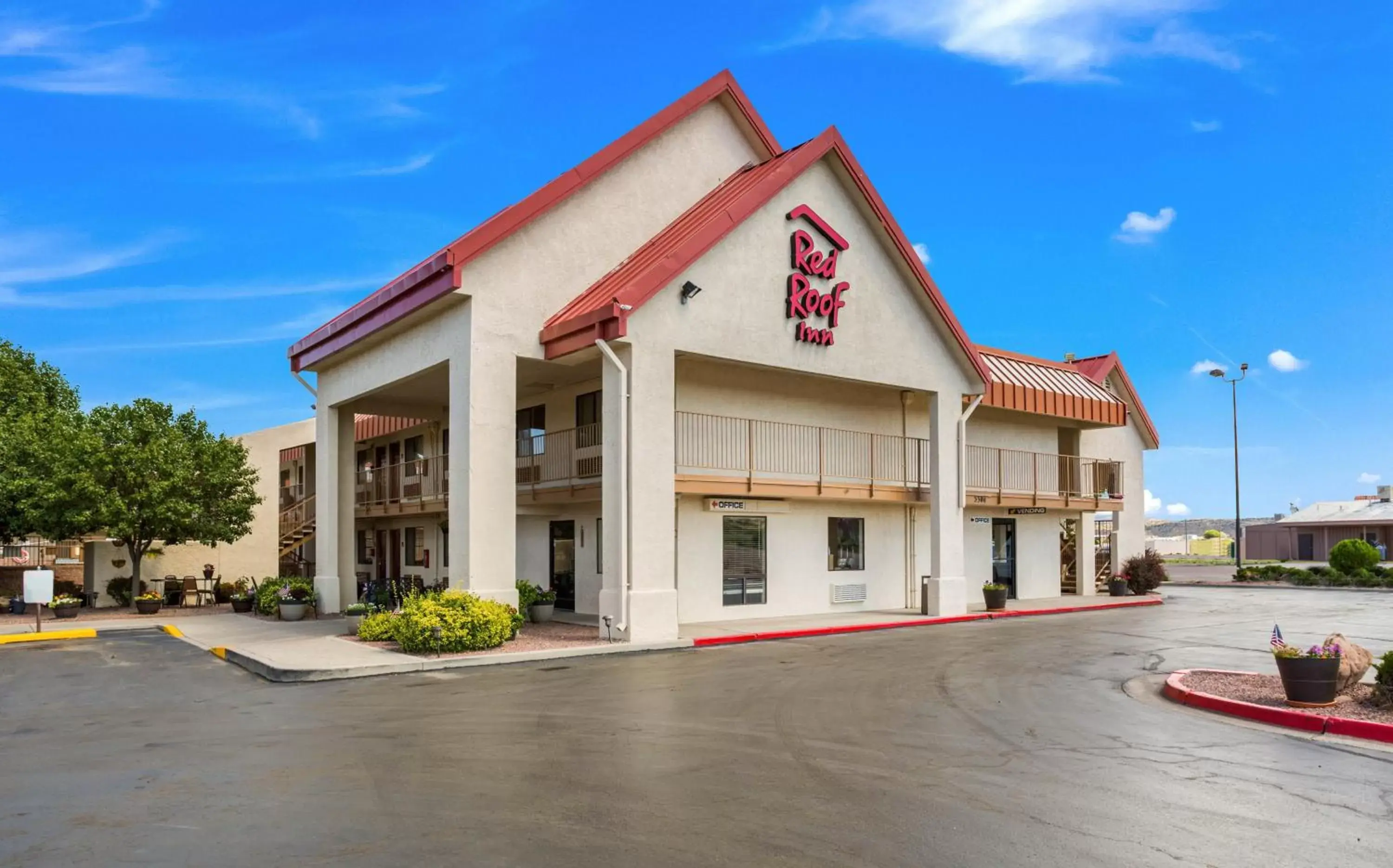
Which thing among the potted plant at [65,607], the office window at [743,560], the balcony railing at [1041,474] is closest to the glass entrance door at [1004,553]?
the balcony railing at [1041,474]

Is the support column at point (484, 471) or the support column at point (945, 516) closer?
the support column at point (484, 471)

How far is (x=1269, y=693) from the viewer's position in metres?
11.7

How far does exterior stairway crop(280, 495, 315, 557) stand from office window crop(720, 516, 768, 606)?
1854 centimetres

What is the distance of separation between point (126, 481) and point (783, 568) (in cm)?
1760

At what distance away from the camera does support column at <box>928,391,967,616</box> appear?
23.5m

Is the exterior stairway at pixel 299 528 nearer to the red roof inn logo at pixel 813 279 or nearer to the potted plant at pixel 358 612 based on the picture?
the potted plant at pixel 358 612

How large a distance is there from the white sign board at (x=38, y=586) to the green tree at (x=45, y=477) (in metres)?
5.26

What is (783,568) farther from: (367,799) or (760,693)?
Answer: (367,799)

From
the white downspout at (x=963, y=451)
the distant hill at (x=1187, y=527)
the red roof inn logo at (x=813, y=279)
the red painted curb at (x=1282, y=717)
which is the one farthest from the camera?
the distant hill at (x=1187, y=527)

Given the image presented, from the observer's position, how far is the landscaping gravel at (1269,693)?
406 inches

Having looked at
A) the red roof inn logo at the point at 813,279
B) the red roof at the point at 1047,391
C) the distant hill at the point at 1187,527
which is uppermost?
the red roof inn logo at the point at 813,279

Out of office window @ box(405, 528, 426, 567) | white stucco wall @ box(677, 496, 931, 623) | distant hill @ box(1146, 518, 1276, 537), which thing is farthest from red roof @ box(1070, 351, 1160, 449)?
distant hill @ box(1146, 518, 1276, 537)

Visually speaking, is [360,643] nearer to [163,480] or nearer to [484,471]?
[484,471]

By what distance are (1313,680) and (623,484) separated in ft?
34.5
